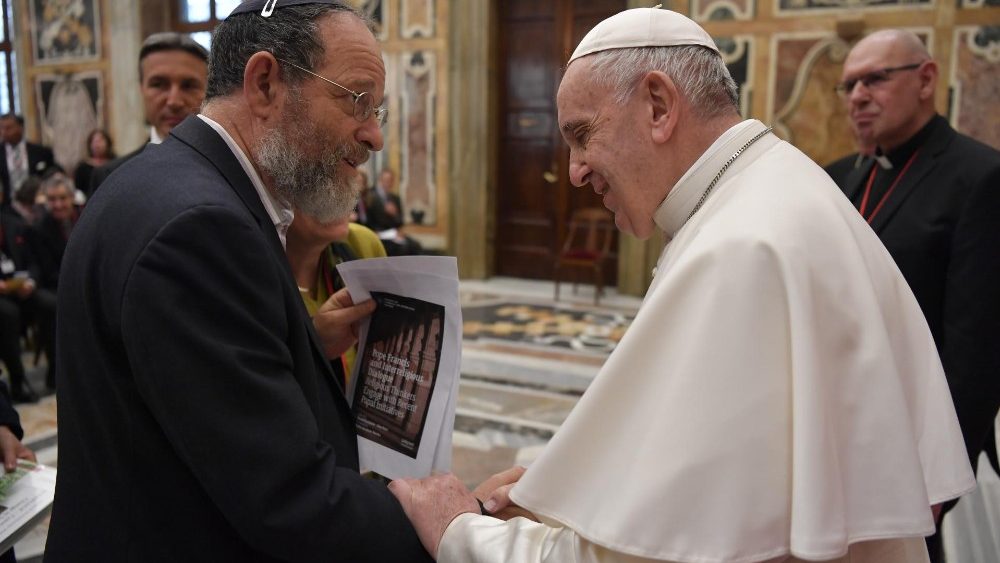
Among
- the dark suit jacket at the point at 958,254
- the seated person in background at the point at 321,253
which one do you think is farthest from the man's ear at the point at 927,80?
the seated person in background at the point at 321,253

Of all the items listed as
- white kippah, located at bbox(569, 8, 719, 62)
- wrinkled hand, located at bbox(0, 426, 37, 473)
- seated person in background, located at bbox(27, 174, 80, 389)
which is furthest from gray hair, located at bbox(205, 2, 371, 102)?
seated person in background, located at bbox(27, 174, 80, 389)

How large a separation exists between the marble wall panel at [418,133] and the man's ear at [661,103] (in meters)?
8.47

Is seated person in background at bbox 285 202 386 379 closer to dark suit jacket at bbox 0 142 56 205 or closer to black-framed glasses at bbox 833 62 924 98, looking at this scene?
black-framed glasses at bbox 833 62 924 98

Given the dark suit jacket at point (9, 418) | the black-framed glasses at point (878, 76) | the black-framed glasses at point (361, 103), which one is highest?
the black-framed glasses at point (878, 76)

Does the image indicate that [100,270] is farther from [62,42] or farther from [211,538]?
[62,42]

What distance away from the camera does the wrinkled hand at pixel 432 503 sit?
132cm

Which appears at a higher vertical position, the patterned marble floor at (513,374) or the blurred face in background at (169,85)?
the blurred face in background at (169,85)

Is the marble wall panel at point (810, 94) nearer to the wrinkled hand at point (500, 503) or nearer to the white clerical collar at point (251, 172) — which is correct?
the wrinkled hand at point (500, 503)

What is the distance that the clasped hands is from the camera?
1.32 meters

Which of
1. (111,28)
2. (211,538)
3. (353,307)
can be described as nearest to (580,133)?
(353,307)

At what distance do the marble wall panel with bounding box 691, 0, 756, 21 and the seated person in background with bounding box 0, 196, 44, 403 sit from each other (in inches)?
254

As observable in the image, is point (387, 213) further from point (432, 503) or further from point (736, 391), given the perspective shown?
point (736, 391)

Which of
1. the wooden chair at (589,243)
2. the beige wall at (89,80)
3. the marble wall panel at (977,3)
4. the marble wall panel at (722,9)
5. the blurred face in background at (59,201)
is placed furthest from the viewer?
the beige wall at (89,80)

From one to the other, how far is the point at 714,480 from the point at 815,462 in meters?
0.13
